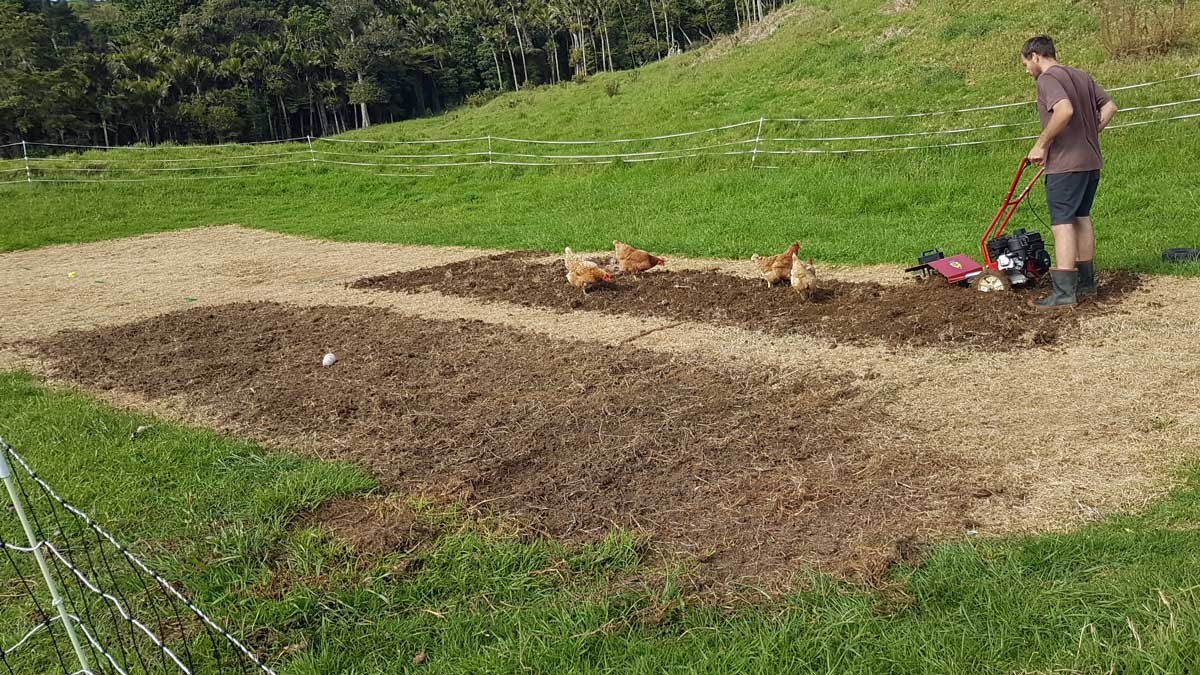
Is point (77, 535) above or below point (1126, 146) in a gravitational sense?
below

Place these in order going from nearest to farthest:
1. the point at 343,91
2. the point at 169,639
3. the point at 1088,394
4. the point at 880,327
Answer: the point at 169,639 → the point at 1088,394 → the point at 880,327 → the point at 343,91

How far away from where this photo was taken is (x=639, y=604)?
10.8 ft

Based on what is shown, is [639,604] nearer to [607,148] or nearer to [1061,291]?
[1061,291]

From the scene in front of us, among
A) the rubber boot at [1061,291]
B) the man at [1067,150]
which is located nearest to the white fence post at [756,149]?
the man at [1067,150]

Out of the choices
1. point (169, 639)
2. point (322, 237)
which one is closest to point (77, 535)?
point (169, 639)

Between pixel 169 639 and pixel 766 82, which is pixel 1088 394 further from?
pixel 766 82

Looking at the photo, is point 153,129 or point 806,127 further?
point 153,129

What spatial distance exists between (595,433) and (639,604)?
6.00 ft

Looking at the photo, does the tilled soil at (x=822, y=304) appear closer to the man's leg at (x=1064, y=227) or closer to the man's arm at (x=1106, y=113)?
the man's leg at (x=1064, y=227)

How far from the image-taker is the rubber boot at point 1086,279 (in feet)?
22.1

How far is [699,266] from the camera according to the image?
9953 mm

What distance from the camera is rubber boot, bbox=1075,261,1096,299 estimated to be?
672 cm

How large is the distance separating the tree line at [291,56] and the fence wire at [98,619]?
4576cm

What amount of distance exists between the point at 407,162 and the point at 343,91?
4328 centimetres
